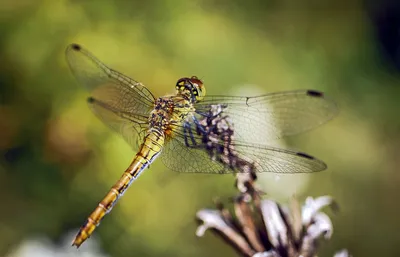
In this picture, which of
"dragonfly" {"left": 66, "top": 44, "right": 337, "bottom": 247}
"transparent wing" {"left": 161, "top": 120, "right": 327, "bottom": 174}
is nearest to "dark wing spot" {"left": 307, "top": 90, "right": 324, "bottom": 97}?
"dragonfly" {"left": 66, "top": 44, "right": 337, "bottom": 247}

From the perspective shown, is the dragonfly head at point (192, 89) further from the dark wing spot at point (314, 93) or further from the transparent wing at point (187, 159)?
the dark wing spot at point (314, 93)

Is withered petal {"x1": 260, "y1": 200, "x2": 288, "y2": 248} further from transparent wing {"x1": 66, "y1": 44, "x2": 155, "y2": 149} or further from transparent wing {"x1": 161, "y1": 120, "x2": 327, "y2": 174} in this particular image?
transparent wing {"x1": 66, "y1": 44, "x2": 155, "y2": 149}

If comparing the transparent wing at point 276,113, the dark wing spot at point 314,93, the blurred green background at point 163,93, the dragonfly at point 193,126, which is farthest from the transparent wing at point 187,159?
the blurred green background at point 163,93

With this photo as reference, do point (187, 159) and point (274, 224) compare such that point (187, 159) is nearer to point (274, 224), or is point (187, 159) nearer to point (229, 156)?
point (229, 156)

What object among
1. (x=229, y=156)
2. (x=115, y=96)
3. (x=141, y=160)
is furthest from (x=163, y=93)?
(x=229, y=156)

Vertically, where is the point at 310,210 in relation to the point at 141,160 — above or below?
above

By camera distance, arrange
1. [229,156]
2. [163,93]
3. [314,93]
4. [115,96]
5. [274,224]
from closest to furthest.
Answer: [274,224] < [229,156] < [314,93] < [115,96] < [163,93]

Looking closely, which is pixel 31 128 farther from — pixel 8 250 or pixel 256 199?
pixel 256 199

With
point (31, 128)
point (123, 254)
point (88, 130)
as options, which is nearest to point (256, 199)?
point (123, 254)
